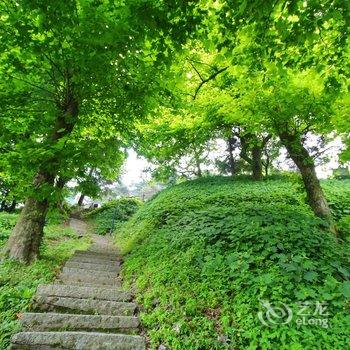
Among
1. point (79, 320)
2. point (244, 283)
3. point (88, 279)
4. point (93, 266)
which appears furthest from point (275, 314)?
point (93, 266)

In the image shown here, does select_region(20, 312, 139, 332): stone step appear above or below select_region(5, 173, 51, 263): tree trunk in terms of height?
below

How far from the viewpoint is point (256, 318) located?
173 inches

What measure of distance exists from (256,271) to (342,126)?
16.7 ft

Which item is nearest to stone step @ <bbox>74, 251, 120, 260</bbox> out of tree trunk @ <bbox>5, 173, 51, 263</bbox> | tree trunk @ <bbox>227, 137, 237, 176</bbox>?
tree trunk @ <bbox>5, 173, 51, 263</bbox>

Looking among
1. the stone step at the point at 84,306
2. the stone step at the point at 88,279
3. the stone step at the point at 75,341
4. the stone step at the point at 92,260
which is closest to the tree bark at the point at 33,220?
the stone step at the point at 88,279

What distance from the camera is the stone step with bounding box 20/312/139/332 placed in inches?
208

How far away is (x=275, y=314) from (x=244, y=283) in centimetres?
80

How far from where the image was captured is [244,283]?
507 cm

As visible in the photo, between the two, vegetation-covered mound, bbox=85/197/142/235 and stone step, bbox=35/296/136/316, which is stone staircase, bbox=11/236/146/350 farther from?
vegetation-covered mound, bbox=85/197/142/235

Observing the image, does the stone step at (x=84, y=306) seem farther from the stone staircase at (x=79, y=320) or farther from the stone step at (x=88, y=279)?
the stone step at (x=88, y=279)

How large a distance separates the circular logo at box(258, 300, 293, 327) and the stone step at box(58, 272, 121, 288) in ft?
14.8

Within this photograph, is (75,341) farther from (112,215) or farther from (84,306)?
(112,215)

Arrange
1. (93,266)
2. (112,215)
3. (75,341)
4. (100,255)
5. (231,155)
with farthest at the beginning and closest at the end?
(231,155)
(112,215)
(100,255)
(93,266)
(75,341)

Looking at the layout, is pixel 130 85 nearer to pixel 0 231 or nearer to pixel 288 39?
pixel 288 39
